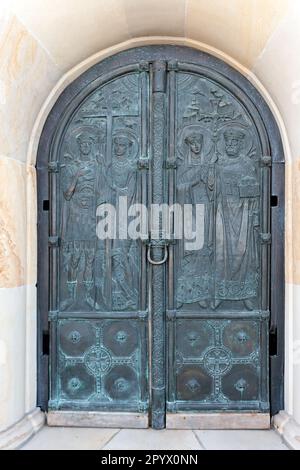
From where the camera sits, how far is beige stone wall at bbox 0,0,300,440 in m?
2.13

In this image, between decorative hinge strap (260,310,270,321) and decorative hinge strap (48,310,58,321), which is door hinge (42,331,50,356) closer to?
decorative hinge strap (48,310,58,321)

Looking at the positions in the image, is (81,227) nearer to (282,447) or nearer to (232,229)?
(232,229)

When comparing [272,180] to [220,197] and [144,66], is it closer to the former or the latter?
[220,197]

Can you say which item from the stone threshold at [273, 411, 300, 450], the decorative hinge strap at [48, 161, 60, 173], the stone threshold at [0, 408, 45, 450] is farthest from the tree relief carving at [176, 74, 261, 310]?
the stone threshold at [0, 408, 45, 450]

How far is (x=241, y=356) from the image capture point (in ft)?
8.02

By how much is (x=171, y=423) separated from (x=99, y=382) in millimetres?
511

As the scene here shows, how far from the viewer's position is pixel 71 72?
2.48 meters

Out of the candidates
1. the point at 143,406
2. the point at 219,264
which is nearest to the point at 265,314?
the point at 219,264

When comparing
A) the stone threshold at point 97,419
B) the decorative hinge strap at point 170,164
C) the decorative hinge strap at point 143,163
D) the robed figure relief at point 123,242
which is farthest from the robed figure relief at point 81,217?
the stone threshold at point 97,419

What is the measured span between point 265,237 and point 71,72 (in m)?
1.61

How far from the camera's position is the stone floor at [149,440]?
7.21 ft

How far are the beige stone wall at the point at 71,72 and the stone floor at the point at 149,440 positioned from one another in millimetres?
206

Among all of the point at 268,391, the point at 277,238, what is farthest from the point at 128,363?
the point at 277,238

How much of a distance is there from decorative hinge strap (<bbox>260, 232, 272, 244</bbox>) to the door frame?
3 cm
